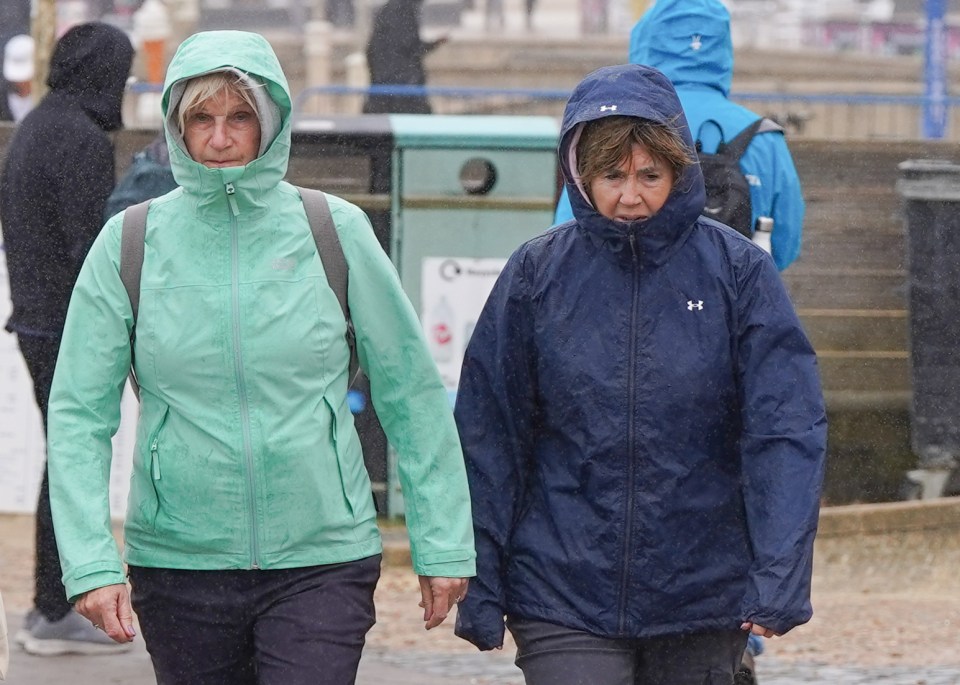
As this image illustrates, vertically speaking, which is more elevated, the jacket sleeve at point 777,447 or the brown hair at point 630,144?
the brown hair at point 630,144

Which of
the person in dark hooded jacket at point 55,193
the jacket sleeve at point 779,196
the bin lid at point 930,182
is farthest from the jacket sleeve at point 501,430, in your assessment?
the bin lid at point 930,182

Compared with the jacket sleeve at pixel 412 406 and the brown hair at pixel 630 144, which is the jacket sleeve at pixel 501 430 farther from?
the brown hair at pixel 630 144

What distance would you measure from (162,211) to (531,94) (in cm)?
910

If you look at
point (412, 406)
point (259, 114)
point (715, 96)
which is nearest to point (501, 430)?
point (412, 406)

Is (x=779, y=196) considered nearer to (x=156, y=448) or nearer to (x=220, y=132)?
(x=220, y=132)

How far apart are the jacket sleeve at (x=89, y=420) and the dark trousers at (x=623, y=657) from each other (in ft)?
2.55

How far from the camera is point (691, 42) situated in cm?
518

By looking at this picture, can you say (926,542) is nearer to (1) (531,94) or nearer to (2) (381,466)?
(2) (381,466)

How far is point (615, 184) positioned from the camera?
3.48m

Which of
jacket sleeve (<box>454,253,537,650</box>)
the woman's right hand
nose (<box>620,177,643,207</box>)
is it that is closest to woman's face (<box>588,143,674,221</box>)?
nose (<box>620,177,643,207</box>)

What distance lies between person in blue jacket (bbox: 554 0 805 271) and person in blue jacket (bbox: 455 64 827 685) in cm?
155

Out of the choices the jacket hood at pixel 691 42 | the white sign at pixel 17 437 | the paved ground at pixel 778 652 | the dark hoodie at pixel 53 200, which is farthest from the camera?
the white sign at pixel 17 437

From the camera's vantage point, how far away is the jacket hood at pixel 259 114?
341 cm

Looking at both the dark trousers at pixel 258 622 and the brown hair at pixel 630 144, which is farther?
the brown hair at pixel 630 144
